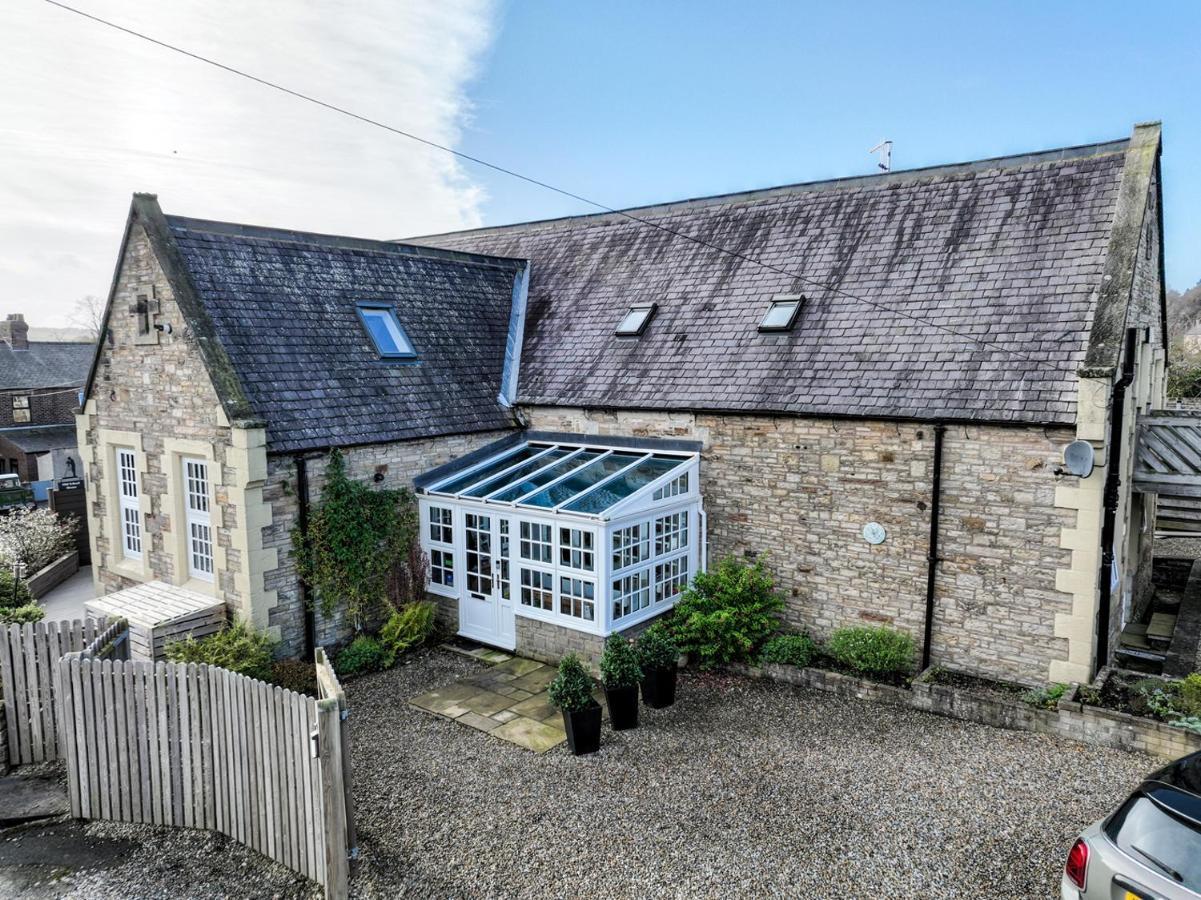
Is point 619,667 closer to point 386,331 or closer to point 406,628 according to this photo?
point 406,628

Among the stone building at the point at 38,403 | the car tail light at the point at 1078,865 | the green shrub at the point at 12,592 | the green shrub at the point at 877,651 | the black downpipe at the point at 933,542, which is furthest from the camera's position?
the stone building at the point at 38,403

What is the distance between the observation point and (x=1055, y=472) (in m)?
10.1

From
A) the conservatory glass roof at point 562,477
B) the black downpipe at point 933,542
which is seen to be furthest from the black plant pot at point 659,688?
the black downpipe at point 933,542

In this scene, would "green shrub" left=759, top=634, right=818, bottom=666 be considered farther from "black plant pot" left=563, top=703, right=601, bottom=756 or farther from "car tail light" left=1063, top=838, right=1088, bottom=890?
"car tail light" left=1063, top=838, right=1088, bottom=890

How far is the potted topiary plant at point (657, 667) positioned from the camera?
10.2m

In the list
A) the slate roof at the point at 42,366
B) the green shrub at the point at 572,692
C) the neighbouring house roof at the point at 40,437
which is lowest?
the green shrub at the point at 572,692

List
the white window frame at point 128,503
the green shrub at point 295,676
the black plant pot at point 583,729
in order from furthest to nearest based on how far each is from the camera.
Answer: the white window frame at point 128,503, the green shrub at point 295,676, the black plant pot at point 583,729

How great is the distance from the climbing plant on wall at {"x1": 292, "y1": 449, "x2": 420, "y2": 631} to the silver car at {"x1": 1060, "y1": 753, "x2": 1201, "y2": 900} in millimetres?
10003

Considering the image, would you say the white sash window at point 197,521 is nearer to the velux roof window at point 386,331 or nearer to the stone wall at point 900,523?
the velux roof window at point 386,331

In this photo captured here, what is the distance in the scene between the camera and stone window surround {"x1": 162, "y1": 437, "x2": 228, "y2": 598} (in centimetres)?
1178

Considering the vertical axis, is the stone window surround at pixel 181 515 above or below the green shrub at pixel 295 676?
above

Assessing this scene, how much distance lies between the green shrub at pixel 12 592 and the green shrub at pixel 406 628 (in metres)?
7.70

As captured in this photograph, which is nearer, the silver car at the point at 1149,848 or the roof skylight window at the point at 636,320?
the silver car at the point at 1149,848

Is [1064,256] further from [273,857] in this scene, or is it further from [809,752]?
[273,857]
